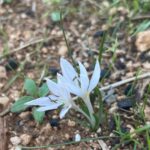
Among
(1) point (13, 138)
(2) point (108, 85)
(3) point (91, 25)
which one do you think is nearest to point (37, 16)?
(3) point (91, 25)

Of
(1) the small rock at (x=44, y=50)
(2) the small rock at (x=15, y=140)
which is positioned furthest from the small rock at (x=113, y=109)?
(1) the small rock at (x=44, y=50)

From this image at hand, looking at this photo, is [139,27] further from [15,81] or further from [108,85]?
[15,81]

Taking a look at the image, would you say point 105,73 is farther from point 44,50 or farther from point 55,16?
point 55,16

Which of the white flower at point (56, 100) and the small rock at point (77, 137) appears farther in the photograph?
the small rock at point (77, 137)

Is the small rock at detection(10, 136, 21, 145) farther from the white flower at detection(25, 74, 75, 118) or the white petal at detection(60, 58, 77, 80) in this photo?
the white petal at detection(60, 58, 77, 80)

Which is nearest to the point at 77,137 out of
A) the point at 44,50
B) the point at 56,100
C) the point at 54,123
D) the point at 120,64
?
the point at 54,123

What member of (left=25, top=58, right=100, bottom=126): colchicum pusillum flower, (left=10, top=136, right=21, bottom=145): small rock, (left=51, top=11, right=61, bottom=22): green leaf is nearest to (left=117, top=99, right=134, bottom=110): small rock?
(left=25, top=58, right=100, bottom=126): colchicum pusillum flower

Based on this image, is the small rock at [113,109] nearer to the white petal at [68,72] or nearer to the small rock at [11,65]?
the white petal at [68,72]
